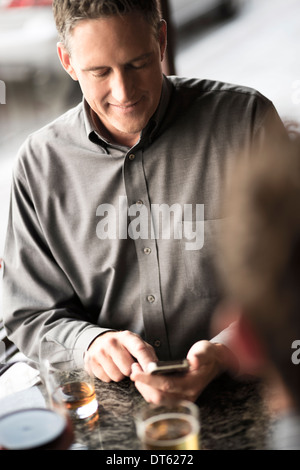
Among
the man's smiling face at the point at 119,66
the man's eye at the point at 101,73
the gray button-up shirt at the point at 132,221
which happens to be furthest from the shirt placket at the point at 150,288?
the man's eye at the point at 101,73

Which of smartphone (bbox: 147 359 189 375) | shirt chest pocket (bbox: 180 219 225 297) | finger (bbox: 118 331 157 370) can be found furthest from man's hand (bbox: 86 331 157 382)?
shirt chest pocket (bbox: 180 219 225 297)

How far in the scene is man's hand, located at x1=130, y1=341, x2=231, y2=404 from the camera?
1.19m

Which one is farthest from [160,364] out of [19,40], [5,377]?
[19,40]

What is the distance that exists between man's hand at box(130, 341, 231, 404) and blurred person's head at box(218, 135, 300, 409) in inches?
18.5

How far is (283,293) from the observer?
69 cm

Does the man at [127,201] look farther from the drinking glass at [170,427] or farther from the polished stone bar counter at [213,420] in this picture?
the drinking glass at [170,427]

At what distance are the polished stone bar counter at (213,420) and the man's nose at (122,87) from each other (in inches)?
31.6

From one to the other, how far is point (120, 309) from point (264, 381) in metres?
0.67

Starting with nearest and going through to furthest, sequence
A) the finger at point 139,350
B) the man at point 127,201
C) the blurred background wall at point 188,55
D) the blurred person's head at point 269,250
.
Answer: the blurred person's head at point 269,250 → the finger at point 139,350 → the man at point 127,201 → the blurred background wall at point 188,55

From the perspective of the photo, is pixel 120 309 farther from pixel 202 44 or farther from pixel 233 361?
pixel 202 44

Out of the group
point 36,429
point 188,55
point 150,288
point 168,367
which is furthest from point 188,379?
point 188,55

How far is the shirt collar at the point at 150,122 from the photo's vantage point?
182 centimetres

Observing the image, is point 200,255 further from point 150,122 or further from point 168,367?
point 168,367

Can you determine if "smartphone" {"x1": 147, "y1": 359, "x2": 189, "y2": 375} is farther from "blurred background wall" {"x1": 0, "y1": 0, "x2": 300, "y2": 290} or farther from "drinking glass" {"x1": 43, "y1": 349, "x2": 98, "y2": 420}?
"blurred background wall" {"x1": 0, "y1": 0, "x2": 300, "y2": 290}
